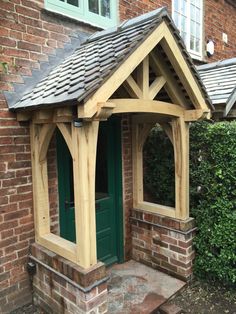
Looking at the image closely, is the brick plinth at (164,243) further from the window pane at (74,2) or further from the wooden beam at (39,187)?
the window pane at (74,2)

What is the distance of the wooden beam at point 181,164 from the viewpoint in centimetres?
416

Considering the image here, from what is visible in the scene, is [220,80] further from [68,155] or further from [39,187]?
[39,187]

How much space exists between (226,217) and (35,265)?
8.83 feet

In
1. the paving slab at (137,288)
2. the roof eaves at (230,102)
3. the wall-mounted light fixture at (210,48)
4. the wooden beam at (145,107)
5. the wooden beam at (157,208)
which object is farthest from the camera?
the wall-mounted light fixture at (210,48)

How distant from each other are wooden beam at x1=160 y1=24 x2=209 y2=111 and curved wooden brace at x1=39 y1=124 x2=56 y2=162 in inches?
65.7

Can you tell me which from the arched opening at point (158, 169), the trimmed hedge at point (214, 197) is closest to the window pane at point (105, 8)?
the arched opening at point (158, 169)

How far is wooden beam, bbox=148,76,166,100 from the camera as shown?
3.57 m

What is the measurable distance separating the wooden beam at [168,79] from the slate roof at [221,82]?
1.13 meters

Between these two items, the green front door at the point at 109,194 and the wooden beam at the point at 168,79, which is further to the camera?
the green front door at the point at 109,194

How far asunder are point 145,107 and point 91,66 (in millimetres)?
843

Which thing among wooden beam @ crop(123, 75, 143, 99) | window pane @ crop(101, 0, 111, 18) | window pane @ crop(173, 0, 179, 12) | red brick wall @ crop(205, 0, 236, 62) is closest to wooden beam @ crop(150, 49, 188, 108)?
wooden beam @ crop(123, 75, 143, 99)

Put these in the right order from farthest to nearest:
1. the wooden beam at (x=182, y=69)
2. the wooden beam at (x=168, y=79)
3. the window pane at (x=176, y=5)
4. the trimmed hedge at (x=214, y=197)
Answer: the window pane at (x=176, y=5) < the trimmed hedge at (x=214, y=197) < the wooden beam at (x=168, y=79) < the wooden beam at (x=182, y=69)

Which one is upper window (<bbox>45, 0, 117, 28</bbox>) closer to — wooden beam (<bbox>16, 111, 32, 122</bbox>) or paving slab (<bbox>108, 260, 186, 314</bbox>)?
wooden beam (<bbox>16, 111, 32, 122</bbox>)

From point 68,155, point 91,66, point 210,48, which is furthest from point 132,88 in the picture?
point 210,48
